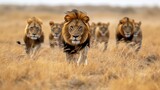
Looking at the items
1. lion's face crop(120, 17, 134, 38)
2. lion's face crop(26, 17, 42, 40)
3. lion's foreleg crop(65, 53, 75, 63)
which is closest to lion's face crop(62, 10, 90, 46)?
lion's foreleg crop(65, 53, 75, 63)

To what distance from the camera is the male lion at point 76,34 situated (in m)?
10.4

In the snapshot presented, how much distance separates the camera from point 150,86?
8328 mm

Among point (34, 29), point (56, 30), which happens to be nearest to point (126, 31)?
point (56, 30)

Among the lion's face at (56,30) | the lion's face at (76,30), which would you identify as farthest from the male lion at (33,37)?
the lion's face at (56,30)

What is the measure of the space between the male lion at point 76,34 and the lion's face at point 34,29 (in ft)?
7.44

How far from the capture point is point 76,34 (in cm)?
1030

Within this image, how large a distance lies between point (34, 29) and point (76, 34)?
2.85m

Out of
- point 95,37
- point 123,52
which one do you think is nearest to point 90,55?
point 123,52

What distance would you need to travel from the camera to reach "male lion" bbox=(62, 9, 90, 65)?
10391mm

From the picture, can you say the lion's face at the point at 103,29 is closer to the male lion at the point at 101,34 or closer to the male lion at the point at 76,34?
the male lion at the point at 101,34

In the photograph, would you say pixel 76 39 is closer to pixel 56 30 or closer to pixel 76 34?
pixel 76 34

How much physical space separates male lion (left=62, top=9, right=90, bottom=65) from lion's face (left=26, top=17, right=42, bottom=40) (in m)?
2.27

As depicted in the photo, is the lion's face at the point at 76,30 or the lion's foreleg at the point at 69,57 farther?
the lion's foreleg at the point at 69,57

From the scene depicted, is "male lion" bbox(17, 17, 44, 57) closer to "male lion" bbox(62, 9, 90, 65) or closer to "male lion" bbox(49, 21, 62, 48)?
"male lion" bbox(62, 9, 90, 65)
